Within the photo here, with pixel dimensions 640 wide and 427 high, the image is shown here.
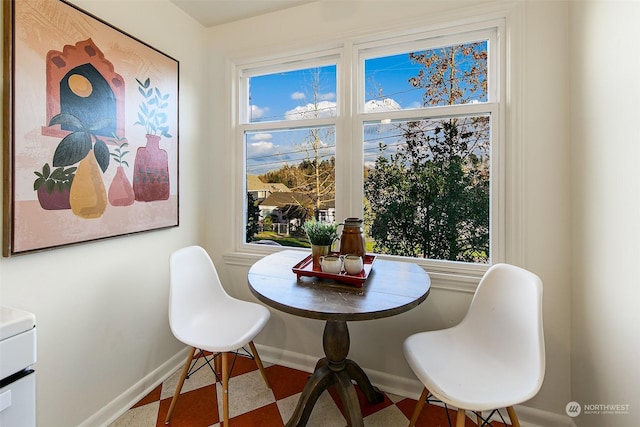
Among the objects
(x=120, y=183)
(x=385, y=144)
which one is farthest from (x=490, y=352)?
(x=120, y=183)

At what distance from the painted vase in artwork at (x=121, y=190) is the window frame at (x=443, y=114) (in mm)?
906

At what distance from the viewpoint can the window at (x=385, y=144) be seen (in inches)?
67.0

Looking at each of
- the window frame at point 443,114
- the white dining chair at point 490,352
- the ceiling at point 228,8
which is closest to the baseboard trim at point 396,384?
the white dining chair at point 490,352

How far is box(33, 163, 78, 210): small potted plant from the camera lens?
48.4 inches

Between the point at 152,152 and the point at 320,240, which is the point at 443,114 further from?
the point at 152,152

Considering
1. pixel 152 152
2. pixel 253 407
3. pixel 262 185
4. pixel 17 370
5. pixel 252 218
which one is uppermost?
pixel 152 152

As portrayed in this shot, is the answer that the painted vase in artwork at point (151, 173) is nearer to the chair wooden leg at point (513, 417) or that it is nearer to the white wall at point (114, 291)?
the white wall at point (114, 291)

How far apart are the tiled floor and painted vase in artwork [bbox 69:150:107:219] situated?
1.16 metres

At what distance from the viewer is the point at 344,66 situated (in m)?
1.89

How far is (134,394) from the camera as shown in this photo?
169 centimetres

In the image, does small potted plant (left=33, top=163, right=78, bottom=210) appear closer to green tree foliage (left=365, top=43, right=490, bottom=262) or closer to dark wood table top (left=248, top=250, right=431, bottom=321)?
dark wood table top (left=248, top=250, right=431, bottom=321)

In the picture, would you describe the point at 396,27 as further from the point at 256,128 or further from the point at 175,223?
the point at 175,223

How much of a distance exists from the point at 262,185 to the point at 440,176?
1.29 meters

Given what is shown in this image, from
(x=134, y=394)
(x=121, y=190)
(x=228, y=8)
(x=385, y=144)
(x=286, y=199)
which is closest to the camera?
(x=121, y=190)
